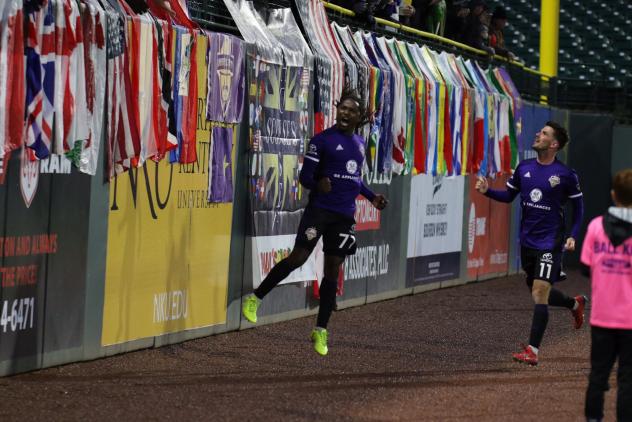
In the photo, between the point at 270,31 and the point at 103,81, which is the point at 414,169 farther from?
the point at 103,81

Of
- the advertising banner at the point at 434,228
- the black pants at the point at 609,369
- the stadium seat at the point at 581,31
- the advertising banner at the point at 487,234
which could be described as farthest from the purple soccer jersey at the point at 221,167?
the stadium seat at the point at 581,31

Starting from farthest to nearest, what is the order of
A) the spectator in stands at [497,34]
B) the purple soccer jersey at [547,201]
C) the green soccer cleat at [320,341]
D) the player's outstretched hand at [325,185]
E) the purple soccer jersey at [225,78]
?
the spectator in stands at [497,34] < the purple soccer jersey at [225,78] < the purple soccer jersey at [547,201] < the green soccer cleat at [320,341] < the player's outstretched hand at [325,185]

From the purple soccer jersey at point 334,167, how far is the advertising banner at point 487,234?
9085 mm

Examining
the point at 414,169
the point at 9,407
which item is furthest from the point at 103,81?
the point at 414,169

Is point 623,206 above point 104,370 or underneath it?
above

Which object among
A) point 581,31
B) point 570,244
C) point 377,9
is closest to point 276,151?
point 570,244

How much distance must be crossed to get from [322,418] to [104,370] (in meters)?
2.21

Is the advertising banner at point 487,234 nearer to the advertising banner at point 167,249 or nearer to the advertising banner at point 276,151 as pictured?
the advertising banner at point 276,151

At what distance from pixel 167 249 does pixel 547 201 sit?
10.3ft

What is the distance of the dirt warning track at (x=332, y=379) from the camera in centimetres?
788

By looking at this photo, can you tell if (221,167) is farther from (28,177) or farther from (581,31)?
(581,31)

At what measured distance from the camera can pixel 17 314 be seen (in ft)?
28.5

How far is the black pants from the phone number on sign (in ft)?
12.5

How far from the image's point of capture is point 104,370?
929cm
